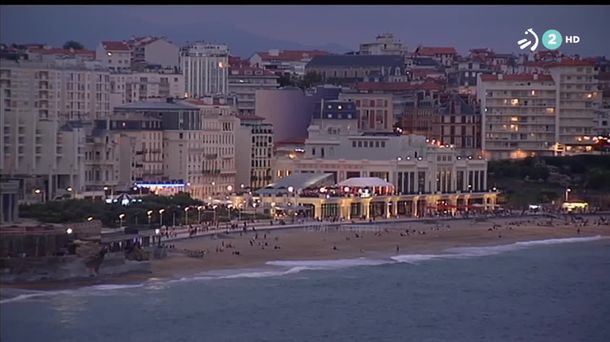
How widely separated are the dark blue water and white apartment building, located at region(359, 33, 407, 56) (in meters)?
20.0

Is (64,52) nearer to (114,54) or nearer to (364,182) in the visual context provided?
(114,54)

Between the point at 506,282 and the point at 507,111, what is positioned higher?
the point at 507,111

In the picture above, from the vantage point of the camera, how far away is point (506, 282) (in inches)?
450

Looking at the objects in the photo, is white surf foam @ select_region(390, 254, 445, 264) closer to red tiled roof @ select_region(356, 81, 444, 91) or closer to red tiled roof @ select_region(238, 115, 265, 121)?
red tiled roof @ select_region(238, 115, 265, 121)

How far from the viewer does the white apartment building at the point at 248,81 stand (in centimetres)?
2355

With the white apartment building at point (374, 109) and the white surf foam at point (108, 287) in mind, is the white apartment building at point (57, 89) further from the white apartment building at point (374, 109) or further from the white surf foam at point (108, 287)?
the white surf foam at point (108, 287)

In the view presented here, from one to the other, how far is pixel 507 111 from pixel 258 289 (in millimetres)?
12738

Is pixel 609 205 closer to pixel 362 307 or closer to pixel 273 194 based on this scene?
pixel 273 194

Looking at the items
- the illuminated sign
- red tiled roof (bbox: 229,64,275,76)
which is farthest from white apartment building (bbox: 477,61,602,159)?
the illuminated sign

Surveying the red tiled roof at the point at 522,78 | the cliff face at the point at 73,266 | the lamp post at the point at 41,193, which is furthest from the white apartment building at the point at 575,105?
the cliff face at the point at 73,266

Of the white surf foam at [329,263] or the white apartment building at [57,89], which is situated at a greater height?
the white apartment building at [57,89]

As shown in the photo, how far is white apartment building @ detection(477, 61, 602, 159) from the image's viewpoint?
2195 cm

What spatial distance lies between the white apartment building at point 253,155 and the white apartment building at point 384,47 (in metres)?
13.9

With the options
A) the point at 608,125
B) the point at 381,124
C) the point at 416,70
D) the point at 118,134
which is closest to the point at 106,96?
the point at 118,134
